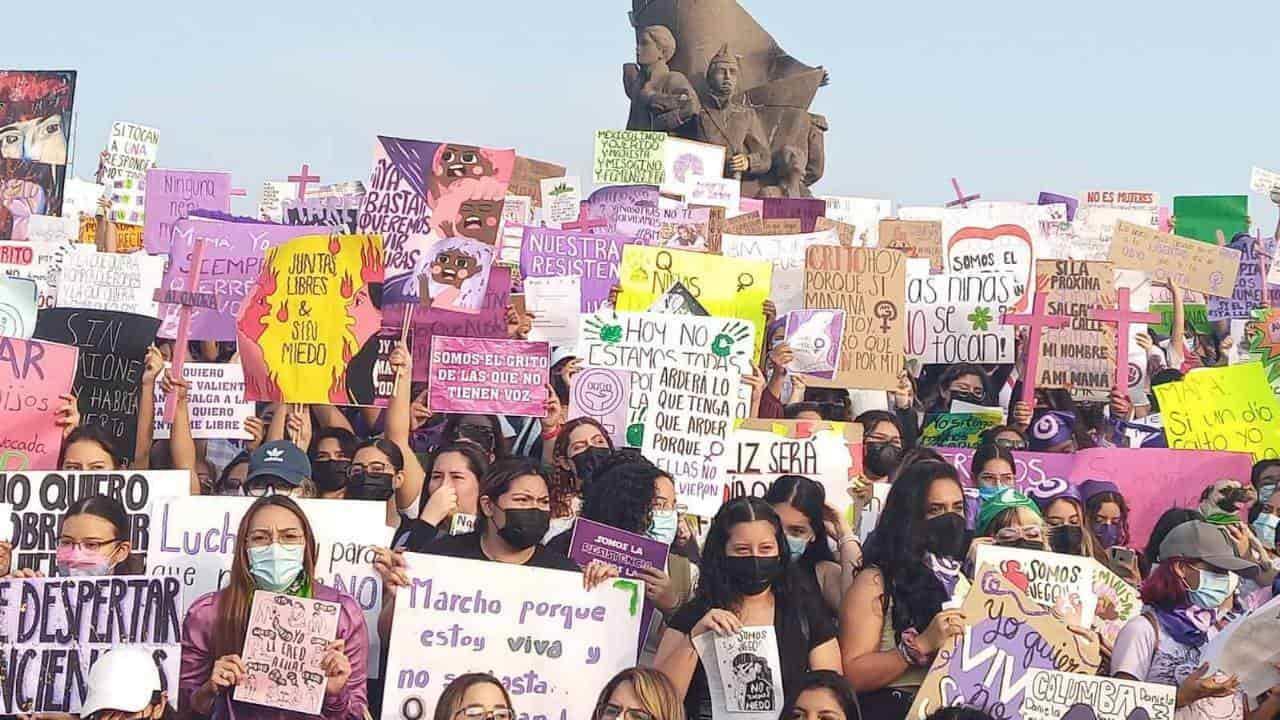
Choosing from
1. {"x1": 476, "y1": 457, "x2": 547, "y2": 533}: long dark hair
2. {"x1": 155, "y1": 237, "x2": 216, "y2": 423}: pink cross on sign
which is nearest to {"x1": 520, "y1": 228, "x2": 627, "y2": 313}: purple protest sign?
{"x1": 155, "y1": 237, "x2": 216, "y2": 423}: pink cross on sign

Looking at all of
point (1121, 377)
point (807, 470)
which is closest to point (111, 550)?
point (807, 470)

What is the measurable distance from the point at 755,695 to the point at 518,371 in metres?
3.11

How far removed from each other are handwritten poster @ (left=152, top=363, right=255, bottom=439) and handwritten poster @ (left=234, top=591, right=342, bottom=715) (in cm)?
295

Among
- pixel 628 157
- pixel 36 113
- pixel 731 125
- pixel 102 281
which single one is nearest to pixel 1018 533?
pixel 102 281

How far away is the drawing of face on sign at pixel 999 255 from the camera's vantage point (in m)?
12.1

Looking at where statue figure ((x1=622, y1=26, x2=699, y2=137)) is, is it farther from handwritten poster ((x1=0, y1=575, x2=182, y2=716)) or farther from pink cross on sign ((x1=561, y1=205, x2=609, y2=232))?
handwritten poster ((x1=0, y1=575, x2=182, y2=716))

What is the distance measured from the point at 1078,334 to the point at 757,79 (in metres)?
20.6

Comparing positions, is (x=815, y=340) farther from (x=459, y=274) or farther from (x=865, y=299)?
(x=459, y=274)

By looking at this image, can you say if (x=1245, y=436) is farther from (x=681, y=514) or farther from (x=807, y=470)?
(x=681, y=514)

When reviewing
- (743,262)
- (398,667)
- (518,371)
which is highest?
(743,262)

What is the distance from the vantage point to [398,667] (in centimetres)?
610

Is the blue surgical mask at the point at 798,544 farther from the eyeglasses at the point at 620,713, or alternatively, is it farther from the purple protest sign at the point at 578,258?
the purple protest sign at the point at 578,258

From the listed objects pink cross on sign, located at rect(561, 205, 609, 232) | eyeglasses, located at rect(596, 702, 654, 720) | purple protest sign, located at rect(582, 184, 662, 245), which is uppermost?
purple protest sign, located at rect(582, 184, 662, 245)

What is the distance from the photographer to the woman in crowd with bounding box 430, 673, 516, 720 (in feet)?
18.6
